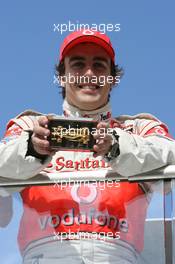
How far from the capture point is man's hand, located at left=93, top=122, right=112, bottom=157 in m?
2.48

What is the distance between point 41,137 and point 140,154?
1.40 feet

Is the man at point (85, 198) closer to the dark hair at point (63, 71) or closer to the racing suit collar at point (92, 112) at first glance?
the racing suit collar at point (92, 112)

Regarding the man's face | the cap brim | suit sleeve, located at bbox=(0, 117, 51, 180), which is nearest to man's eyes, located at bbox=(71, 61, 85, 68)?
the man's face

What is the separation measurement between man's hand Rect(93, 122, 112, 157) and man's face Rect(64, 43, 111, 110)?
611 millimetres

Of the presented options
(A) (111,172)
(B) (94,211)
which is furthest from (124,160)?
(B) (94,211)

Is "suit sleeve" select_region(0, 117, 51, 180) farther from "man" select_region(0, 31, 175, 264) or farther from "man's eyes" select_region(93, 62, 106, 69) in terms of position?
"man's eyes" select_region(93, 62, 106, 69)

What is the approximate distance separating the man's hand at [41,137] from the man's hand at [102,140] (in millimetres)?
198

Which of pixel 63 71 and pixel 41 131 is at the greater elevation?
pixel 63 71

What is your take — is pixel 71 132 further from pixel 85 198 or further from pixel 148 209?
pixel 148 209

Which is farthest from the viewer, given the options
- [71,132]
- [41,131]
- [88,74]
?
[88,74]

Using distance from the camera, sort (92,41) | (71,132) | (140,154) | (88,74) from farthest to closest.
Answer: (92,41), (88,74), (140,154), (71,132)

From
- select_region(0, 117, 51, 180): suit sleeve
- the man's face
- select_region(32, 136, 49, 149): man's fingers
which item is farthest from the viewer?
the man's face

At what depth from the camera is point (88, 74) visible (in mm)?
3129

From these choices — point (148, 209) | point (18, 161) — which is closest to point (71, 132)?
point (18, 161)
